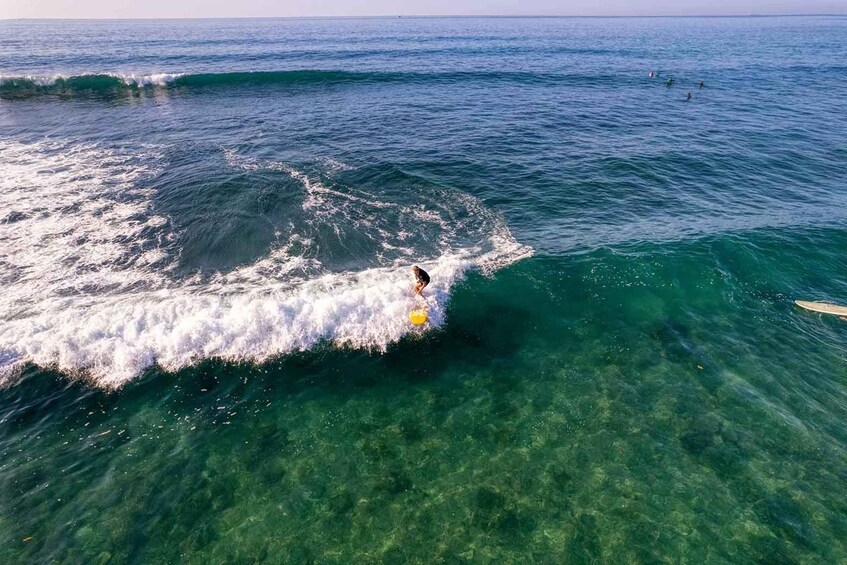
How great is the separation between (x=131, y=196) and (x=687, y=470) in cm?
3821

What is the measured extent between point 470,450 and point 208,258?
1933 cm

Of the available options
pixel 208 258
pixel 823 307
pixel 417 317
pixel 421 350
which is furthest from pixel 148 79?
pixel 823 307

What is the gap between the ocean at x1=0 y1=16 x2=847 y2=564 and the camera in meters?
13.3

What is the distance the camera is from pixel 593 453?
1528 cm

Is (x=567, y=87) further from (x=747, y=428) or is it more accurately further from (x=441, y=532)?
(x=441, y=532)

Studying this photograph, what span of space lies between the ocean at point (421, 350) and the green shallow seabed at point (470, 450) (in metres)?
0.09

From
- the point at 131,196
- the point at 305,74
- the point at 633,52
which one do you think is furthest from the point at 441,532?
the point at 633,52

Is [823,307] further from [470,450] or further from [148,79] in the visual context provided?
[148,79]

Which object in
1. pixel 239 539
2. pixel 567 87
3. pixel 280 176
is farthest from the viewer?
pixel 567 87

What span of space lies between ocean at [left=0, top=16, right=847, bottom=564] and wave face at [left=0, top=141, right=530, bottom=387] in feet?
0.56

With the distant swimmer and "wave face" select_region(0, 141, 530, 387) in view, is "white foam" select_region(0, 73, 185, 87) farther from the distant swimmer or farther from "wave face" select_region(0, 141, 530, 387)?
the distant swimmer

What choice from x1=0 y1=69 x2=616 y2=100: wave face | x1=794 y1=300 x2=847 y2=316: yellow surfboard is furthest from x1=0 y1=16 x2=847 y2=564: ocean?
x1=0 y1=69 x2=616 y2=100: wave face

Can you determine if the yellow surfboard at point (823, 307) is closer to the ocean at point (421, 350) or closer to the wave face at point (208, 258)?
the ocean at point (421, 350)

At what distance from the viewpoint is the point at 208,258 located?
25250mm
